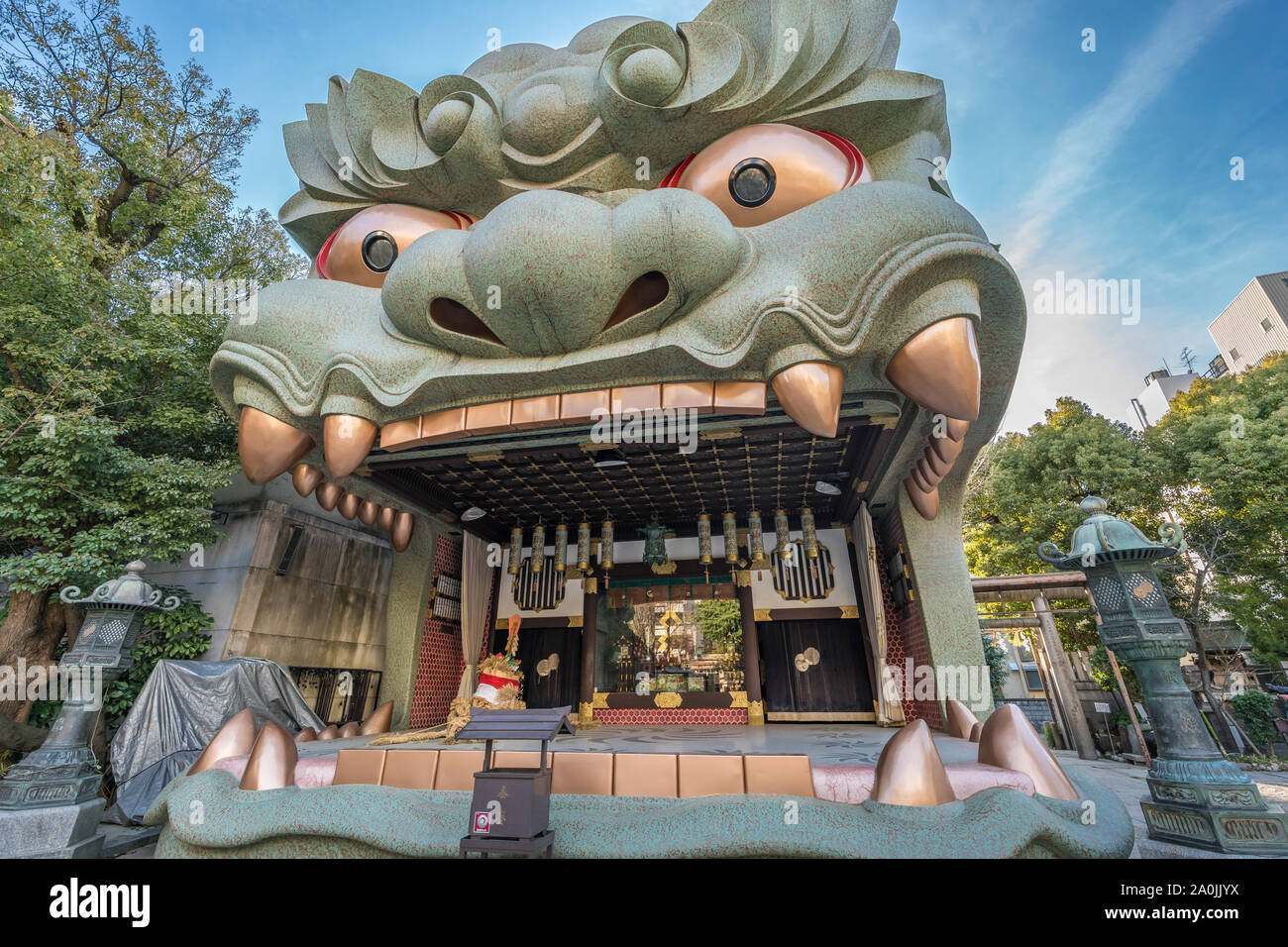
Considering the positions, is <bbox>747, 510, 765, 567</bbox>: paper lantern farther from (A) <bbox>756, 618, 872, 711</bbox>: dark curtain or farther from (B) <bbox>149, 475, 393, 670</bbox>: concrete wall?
(B) <bbox>149, 475, 393, 670</bbox>: concrete wall

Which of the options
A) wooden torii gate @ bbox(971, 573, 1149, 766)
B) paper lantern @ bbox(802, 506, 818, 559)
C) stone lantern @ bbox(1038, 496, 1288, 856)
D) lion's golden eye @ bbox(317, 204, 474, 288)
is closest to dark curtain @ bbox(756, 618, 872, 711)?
paper lantern @ bbox(802, 506, 818, 559)

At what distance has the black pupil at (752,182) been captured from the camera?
4652mm

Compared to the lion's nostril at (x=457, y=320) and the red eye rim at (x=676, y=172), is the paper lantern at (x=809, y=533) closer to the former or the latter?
the red eye rim at (x=676, y=172)

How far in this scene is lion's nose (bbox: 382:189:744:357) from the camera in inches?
153

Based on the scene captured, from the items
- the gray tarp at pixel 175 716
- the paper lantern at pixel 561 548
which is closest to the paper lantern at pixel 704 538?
the paper lantern at pixel 561 548

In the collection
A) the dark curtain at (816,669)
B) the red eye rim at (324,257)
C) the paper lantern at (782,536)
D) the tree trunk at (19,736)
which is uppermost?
the red eye rim at (324,257)

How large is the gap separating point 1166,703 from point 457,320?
21.9 feet

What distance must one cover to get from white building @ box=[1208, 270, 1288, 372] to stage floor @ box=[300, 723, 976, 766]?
35656 mm

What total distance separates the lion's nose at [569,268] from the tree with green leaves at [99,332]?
19.8ft

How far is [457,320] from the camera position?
184 inches

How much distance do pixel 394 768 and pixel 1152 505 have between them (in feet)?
66.7

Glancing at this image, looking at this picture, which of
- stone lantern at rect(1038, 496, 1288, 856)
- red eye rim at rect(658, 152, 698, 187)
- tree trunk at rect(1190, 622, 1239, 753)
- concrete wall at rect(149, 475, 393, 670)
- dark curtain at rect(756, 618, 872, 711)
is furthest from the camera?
tree trunk at rect(1190, 622, 1239, 753)

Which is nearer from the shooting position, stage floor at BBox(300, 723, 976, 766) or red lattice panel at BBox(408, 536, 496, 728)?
stage floor at BBox(300, 723, 976, 766)
